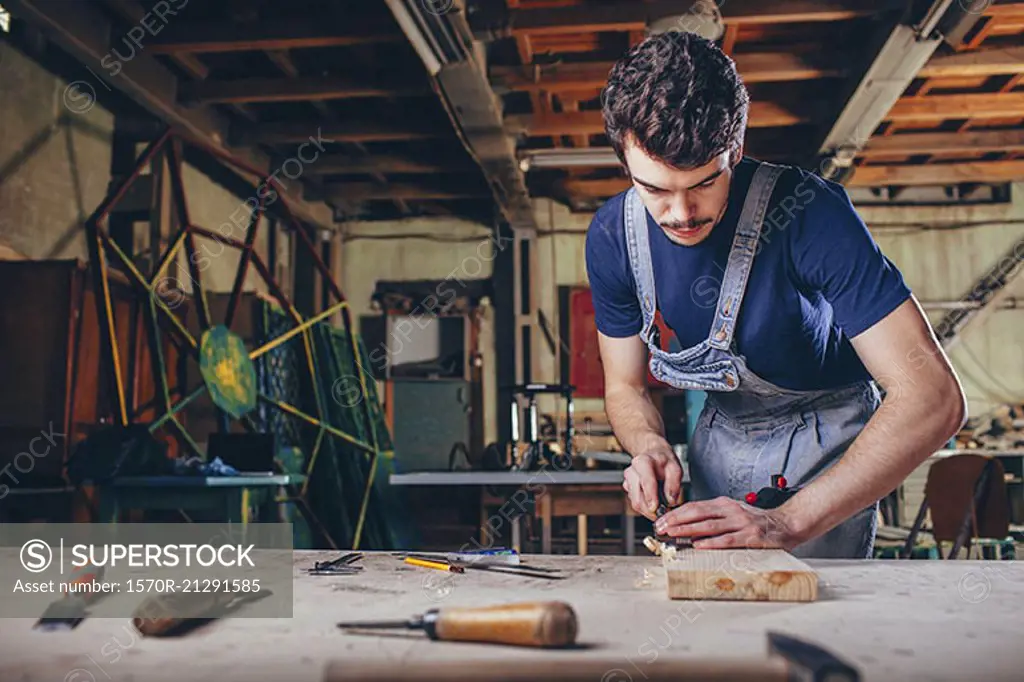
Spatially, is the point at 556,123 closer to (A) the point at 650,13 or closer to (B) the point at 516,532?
(A) the point at 650,13

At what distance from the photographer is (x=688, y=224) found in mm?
1680

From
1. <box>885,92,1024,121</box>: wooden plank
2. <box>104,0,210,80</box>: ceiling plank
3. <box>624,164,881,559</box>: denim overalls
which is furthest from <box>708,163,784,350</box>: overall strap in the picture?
<box>885,92,1024,121</box>: wooden plank

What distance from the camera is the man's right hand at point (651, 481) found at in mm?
1670

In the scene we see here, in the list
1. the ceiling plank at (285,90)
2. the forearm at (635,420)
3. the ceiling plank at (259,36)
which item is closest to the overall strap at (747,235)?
the forearm at (635,420)

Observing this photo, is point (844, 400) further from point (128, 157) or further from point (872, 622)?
point (128, 157)

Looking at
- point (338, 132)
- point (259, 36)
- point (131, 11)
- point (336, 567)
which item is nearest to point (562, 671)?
point (336, 567)

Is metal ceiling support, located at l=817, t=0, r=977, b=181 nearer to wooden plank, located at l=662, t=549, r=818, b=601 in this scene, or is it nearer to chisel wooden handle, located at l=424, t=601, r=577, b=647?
wooden plank, located at l=662, t=549, r=818, b=601

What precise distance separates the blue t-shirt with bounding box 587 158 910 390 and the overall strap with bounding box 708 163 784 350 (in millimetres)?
15

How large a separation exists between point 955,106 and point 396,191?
4.76m

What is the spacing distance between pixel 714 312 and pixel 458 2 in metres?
3.33

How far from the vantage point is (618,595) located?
120cm

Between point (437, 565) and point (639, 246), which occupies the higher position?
point (639, 246)

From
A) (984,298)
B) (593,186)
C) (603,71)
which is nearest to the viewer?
(603,71)

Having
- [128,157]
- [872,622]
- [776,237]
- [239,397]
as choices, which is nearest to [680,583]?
[872,622]
